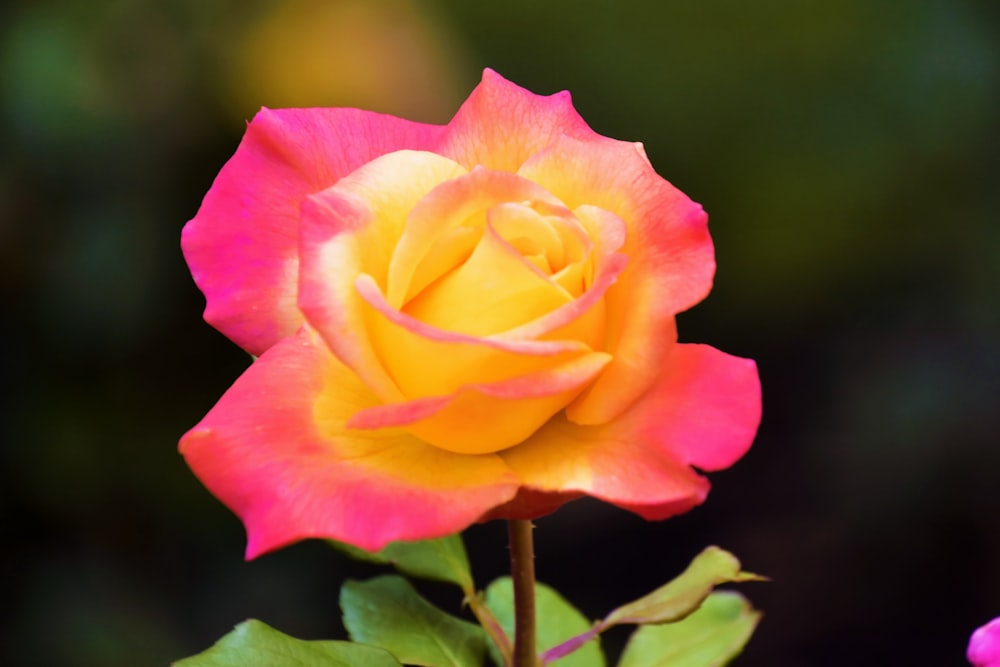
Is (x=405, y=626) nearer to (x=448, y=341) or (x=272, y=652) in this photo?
(x=272, y=652)

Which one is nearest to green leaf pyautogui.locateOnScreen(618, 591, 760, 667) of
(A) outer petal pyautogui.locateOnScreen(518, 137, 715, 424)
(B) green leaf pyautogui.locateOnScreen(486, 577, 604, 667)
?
(B) green leaf pyautogui.locateOnScreen(486, 577, 604, 667)

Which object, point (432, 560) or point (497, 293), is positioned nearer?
point (497, 293)

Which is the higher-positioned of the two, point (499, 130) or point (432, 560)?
point (499, 130)

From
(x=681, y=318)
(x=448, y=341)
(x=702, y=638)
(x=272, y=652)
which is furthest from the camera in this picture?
(x=681, y=318)

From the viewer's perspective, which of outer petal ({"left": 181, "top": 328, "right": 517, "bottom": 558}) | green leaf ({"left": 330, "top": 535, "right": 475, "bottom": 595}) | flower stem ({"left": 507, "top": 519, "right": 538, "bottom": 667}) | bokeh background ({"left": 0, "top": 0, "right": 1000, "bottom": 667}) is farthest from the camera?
bokeh background ({"left": 0, "top": 0, "right": 1000, "bottom": 667})

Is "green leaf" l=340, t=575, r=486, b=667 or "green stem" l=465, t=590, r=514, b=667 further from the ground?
"green stem" l=465, t=590, r=514, b=667

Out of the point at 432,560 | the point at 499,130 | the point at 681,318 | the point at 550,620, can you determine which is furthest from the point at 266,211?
the point at 681,318

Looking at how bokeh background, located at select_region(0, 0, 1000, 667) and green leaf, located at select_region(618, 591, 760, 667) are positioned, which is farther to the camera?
bokeh background, located at select_region(0, 0, 1000, 667)

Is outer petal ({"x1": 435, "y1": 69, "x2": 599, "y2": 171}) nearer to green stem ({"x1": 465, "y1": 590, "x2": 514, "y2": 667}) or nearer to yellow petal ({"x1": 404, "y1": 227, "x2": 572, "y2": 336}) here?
yellow petal ({"x1": 404, "y1": 227, "x2": 572, "y2": 336})
